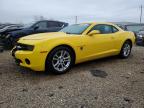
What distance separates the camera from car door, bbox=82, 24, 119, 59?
18.7ft

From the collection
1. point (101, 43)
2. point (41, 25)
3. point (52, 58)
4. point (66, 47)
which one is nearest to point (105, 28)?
point (101, 43)

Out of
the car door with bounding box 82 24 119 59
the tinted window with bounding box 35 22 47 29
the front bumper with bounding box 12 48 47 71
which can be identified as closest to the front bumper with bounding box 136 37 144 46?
the car door with bounding box 82 24 119 59

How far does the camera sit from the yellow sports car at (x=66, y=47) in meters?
4.76

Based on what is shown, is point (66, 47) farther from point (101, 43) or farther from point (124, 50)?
point (124, 50)

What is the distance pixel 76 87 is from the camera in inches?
169

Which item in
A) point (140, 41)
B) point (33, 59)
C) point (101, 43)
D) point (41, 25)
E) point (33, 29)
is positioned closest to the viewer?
point (33, 59)

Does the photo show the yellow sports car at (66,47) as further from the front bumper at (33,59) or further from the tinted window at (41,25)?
the tinted window at (41,25)

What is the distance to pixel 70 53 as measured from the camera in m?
5.29

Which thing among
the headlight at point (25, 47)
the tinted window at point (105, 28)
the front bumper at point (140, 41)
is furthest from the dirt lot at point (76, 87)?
the front bumper at point (140, 41)

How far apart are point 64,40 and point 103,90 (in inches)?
67.1

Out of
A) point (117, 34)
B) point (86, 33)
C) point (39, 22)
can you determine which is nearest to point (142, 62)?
point (117, 34)

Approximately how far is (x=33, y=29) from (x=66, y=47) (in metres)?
4.85

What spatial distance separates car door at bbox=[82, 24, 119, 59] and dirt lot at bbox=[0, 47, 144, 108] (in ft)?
1.41

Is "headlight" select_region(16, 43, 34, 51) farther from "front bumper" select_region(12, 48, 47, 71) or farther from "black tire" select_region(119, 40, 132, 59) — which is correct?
"black tire" select_region(119, 40, 132, 59)
